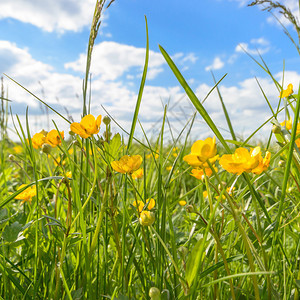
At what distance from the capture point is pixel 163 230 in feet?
2.21

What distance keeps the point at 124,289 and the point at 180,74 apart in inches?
16.8

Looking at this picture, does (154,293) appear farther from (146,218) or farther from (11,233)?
(11,233)

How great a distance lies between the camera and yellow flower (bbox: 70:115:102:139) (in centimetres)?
66

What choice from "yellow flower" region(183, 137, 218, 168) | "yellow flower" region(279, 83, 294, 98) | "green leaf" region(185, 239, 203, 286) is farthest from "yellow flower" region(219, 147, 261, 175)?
"yellow flower" region(279, 83, 294, 98)

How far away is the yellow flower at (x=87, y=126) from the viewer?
66cm

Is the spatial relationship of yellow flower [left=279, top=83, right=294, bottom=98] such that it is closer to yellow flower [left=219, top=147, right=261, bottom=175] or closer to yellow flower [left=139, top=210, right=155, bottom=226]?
yellow flower [left=219, top=147, right=261, bottom=175]

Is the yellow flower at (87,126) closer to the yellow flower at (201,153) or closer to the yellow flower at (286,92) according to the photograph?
the yellow flower at (201,153)

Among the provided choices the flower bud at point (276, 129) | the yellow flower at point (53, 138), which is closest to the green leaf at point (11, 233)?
the yellow flower at point (53, 138)

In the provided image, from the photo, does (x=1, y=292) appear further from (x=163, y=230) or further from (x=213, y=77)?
(x=213, y=77)

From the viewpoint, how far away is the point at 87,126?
674 mm

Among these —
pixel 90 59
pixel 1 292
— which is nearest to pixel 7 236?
pixel 1 292

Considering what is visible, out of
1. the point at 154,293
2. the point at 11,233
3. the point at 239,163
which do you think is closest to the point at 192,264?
the point at 154,293

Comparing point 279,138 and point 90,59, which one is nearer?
point 90,59

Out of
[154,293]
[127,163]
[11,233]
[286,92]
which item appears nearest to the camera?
[154,293]
